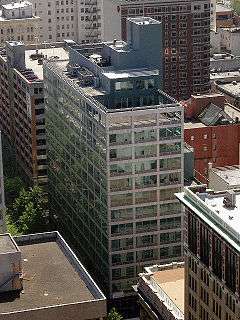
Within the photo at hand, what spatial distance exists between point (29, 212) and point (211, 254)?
264 feet

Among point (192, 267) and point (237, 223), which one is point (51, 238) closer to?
point (192, 267)

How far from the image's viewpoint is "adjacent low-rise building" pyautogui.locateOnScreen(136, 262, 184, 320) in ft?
420

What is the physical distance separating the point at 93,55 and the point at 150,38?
65.2 ft

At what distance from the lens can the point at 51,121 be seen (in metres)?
190

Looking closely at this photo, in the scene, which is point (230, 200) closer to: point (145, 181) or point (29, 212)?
point (145, 181)

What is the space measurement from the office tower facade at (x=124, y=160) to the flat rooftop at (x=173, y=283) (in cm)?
1877

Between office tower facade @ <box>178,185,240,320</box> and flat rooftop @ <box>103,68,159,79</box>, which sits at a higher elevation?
flat rooftop @ <box>103,68,159,79</box>

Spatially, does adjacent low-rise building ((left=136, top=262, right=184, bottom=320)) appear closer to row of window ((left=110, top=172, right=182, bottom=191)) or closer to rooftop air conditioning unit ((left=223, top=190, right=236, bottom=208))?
row of window ((left=110, top=172, right=182, bottom=191))

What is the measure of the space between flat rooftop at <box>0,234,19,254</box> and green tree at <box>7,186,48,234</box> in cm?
5758

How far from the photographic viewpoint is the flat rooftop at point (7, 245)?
120m

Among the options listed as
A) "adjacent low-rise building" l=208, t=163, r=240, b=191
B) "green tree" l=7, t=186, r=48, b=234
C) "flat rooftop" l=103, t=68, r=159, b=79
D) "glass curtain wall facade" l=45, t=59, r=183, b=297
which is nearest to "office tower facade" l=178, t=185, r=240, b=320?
"glass curtain wall facade" l=45, t=59, r=183, b=297

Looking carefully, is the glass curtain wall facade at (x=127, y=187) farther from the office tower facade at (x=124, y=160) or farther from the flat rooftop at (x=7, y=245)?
the flat rooftop at (x=7, y=245)

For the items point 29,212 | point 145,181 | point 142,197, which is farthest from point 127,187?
point 29,212

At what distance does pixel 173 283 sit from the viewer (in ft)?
442
